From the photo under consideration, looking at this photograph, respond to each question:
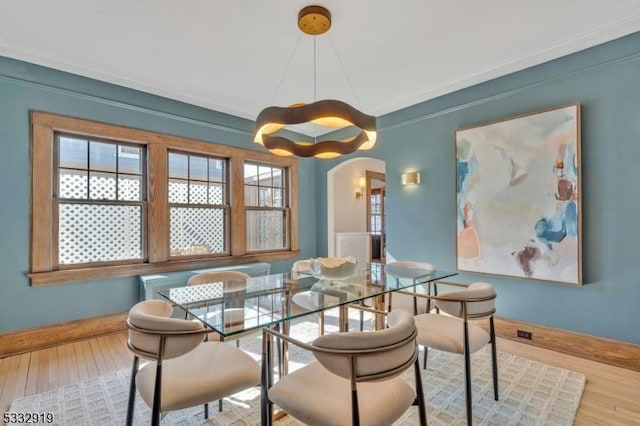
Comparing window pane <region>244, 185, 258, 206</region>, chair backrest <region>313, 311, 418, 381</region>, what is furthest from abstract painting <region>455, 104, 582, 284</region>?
window pane <region>244, 185, 258, 206</region>

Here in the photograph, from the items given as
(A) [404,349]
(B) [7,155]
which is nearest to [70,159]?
(B) [7,155]

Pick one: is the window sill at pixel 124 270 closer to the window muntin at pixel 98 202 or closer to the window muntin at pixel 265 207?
the window muntin at pixel 98 202

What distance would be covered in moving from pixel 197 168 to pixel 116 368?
96.6 inches

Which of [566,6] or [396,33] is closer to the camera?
[566,6]

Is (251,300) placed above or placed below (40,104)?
below

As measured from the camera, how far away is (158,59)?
295 centimetres

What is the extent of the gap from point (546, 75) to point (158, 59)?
3.71 metres

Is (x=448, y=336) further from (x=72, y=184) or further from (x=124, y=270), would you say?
(x=72, y=184)

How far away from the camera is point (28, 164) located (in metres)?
2.92

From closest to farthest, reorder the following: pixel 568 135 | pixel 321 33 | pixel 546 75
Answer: pixel 321 33 < pixel 568 135 < pixel 546 75

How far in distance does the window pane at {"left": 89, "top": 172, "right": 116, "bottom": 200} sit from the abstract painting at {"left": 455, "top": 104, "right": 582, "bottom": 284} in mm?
3899

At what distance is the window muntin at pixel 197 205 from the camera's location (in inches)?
154

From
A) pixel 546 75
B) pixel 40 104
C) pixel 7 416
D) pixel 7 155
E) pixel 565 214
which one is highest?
pixel 546 75

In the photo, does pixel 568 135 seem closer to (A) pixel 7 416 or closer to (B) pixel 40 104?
(A) pixel 7 416
